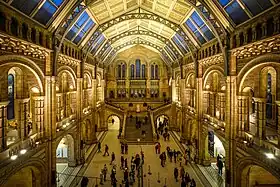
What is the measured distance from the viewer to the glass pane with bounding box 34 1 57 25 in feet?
42.4

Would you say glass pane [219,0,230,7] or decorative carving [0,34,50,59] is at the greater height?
glass pane [219,0,230,7]

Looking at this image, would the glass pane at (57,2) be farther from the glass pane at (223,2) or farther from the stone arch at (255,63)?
the stone arch at (255,63)

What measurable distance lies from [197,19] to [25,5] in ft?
39.8

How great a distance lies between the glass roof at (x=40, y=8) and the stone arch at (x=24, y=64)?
236cm

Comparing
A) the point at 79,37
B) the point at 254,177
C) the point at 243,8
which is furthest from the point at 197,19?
the point at 254,177

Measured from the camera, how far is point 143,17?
70.2ft

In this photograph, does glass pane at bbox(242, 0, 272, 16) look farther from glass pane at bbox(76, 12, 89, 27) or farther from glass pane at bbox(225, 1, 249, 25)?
glass pane at bbox(76, 12, 89, 27)

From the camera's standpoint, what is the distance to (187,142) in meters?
27.1

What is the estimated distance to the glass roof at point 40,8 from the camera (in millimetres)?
11238

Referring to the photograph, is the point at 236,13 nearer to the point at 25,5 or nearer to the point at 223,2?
the point at 223,2

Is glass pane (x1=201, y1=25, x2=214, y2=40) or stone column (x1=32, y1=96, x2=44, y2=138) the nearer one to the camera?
stone column (x1=32, y1=96, x2=44, y2=138)

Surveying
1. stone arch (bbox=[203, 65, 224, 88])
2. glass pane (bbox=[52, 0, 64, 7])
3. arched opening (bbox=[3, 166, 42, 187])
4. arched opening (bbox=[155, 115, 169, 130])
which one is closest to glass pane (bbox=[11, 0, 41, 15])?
glass pane (bbox=[52, 0, 64, 7])

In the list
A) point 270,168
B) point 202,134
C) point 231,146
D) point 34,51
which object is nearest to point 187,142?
point 202,134

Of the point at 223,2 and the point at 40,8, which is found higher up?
the point at 223,2
